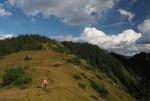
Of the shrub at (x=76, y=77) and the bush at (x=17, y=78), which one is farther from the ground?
the bush at (x=17, y=78)

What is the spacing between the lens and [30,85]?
244 ft

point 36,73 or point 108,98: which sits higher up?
point 36,73

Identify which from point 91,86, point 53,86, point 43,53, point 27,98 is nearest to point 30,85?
point 53,86

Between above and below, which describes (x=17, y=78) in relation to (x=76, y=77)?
above

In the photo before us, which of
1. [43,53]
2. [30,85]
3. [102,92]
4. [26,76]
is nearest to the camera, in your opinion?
[30,85]

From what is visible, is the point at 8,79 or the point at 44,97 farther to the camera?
the point at 8,79

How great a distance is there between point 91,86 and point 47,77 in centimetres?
2868

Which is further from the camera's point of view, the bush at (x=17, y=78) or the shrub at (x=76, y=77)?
the shrub at (x=76, y=77)

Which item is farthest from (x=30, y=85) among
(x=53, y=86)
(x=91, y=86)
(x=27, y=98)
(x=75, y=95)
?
(x=91, y=86)

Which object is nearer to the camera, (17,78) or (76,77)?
(17,78)

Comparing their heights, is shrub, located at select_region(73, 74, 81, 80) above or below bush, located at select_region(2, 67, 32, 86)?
below

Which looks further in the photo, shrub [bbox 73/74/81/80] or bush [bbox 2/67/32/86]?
shrub [bbox 73/74/81/80]

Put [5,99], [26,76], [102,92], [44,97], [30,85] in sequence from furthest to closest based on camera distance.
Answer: [102,92]
[26,76]
[30,85]
[44,97]
[5,99]

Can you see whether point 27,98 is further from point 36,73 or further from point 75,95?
point 36,73
